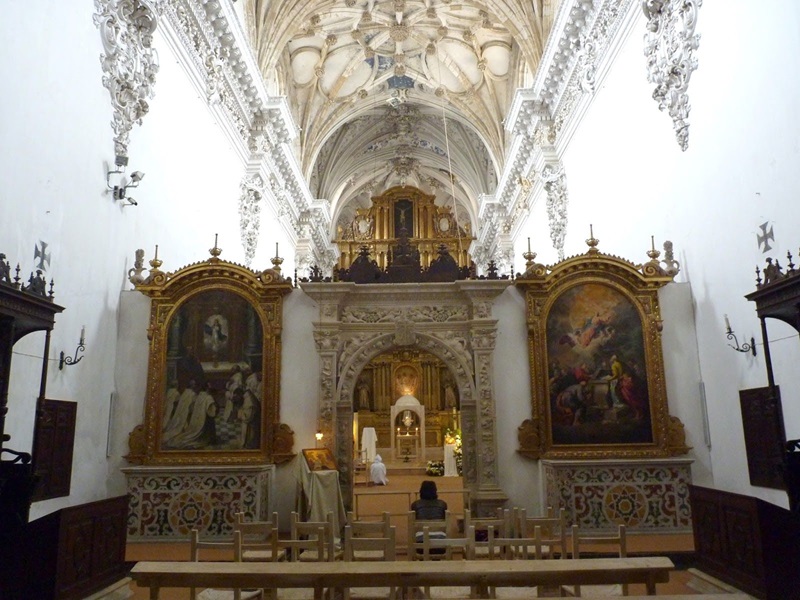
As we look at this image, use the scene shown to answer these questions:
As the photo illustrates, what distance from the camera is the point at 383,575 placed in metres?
4.57

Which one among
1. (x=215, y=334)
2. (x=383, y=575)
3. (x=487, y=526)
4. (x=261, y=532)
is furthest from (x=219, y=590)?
(x=215, y=334)

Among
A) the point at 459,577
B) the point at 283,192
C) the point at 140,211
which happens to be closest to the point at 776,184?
the point at 459,577

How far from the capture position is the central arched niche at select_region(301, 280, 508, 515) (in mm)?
10172

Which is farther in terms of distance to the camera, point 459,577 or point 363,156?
point 363,156

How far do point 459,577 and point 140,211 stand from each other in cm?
857

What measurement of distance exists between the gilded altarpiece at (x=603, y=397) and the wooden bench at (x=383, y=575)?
495 centimetres

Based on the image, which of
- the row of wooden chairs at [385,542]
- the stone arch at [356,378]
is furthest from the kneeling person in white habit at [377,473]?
the row of wooden chairs at [385,542]

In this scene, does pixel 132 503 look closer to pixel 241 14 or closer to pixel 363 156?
pixel 241 14

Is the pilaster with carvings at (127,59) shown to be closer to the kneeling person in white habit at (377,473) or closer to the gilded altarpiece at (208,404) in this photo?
the gilded altarpiece at (208,404)

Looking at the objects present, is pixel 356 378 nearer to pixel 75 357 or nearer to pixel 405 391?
pixel 75 357

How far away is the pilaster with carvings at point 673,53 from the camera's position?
9.35m

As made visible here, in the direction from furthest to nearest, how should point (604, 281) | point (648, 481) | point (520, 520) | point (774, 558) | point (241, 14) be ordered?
point (241, 14) → point (604, 281) → point (648, 481) → point (520, 520) → point (774, 558)

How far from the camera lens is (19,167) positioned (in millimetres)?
7418

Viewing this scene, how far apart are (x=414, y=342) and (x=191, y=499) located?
4110 mm
